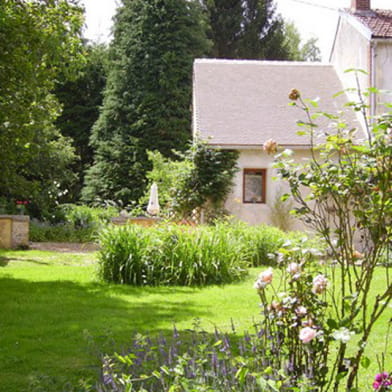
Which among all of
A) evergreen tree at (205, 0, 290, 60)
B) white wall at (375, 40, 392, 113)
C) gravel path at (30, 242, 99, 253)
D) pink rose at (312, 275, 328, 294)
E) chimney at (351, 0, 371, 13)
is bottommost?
gravel path at (30, 242, 99, 253)

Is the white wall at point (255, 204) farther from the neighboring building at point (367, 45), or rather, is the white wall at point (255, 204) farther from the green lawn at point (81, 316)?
the green lawn at point (81, 316)

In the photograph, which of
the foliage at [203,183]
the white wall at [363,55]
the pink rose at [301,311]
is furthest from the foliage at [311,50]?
the pink rose at [301,311]

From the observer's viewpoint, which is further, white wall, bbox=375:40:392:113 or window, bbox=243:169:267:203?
window, bbox=243:169:267:203

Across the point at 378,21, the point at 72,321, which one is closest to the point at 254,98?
the point at 378,21

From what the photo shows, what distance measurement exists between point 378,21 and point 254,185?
238 inches

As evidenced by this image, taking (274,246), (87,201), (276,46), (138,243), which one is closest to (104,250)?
(138,243)

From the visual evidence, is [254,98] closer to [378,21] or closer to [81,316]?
[378,21]

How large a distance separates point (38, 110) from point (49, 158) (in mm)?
10582

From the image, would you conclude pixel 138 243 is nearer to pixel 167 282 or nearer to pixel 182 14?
pixel 167 282

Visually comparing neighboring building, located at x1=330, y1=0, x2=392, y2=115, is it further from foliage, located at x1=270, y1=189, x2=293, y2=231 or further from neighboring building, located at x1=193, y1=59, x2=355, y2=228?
foliage, located at x1=270, y1=189, x2=293, y2=231

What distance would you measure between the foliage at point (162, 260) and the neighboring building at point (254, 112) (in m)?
6.90

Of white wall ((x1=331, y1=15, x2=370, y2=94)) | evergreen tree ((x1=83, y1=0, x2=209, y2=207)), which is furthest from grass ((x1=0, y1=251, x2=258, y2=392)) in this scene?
evergreen tree ((x1=83, y1=0, x2=209, y2=207))

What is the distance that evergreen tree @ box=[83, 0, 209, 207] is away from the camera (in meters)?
24.4

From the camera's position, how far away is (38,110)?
1029cm
